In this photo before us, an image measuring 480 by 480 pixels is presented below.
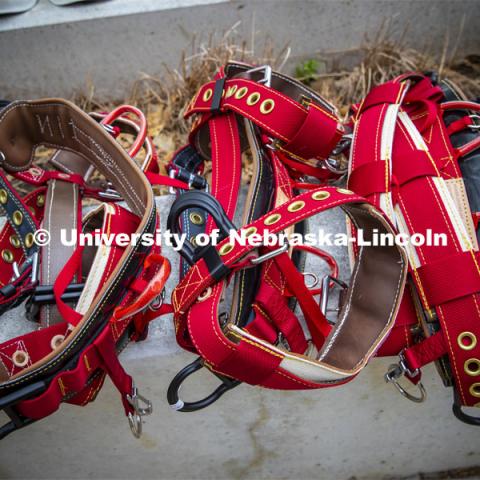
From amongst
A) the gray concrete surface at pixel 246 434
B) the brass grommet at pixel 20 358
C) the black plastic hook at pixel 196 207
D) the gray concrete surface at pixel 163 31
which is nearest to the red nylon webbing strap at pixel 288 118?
the gray concrete surface at pixel 246 434

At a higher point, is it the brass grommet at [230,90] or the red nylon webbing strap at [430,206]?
the brass grommet at [230,90]

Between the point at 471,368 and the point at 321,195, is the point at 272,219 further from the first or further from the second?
the point at 471,368

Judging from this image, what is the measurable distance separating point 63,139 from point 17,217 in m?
0.21

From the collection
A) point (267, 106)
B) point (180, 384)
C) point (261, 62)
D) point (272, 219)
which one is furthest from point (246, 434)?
point (261, 62)

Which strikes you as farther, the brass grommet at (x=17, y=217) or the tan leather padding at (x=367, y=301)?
the brass grommet at (x=17, y=217)

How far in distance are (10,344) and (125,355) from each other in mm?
224

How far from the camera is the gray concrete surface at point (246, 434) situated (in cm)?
125

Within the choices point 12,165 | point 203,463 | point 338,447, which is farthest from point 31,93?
point 338,447

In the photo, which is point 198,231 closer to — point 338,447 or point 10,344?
point 10,344

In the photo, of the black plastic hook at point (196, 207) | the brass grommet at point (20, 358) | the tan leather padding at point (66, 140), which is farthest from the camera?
the tan leather padding at point (66, 140)

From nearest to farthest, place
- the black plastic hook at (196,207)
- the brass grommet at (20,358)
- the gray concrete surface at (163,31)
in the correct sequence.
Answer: the black plastic hook at (196,207)
the brass grommet at (20,358)
the gray concrete surface at (163,31)

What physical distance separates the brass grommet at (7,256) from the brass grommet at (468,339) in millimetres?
935

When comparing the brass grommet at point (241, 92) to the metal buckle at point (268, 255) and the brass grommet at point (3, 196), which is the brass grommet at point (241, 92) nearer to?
the metal buckle at point (268, 255)

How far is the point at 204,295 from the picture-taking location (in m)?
0.96
